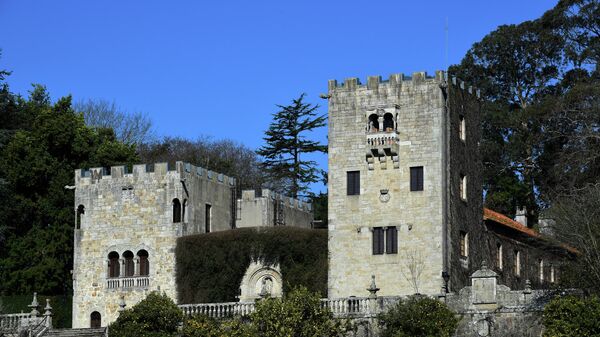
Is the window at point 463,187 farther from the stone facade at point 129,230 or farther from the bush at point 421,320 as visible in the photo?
the stone facade at point 129,230

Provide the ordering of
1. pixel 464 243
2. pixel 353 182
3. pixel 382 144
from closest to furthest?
pixel 382 144 < pixel 353 182 < pixel 464 243

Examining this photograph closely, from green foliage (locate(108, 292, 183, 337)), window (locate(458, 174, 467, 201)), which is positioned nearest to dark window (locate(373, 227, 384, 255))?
window (locate(458, 174, 467, 201))

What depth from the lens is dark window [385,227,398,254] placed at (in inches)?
1938

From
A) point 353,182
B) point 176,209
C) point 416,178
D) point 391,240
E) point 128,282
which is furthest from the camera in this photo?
point 176,209

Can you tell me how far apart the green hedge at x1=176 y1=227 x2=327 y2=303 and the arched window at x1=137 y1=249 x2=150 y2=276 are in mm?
1411

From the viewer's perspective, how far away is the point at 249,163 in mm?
81375

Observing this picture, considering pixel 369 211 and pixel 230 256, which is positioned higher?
pixel 369 211

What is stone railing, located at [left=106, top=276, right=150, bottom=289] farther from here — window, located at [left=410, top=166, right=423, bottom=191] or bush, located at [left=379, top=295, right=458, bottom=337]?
bush, located at [left=379, top=295, right=458, bottom=337]

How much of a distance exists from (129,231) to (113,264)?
1515 mm

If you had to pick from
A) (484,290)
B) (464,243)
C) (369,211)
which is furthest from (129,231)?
(484,290)

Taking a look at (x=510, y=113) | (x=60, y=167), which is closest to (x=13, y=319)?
(x=60, y=167)

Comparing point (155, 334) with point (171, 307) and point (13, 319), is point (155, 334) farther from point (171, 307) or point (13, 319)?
point (13, 319)

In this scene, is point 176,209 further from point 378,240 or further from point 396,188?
point 396,188

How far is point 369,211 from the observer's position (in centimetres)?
4988
